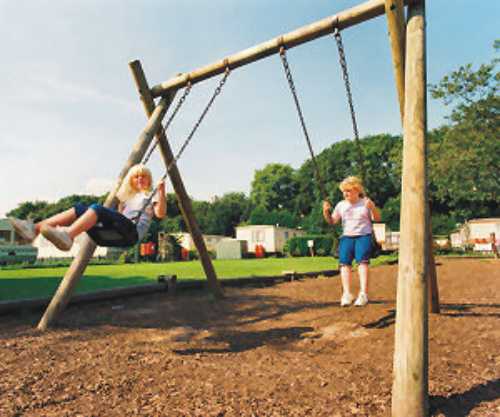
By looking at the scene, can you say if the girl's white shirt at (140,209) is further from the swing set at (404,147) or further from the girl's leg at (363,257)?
the girl's leg at (363,257)

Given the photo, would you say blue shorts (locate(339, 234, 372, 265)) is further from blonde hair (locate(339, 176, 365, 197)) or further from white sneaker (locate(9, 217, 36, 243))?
white sneaker (locate(9, 217, 36, 243))

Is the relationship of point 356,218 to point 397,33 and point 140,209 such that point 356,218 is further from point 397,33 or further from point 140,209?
point 140,209

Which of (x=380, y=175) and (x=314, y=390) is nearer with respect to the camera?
(x=314, y=390)

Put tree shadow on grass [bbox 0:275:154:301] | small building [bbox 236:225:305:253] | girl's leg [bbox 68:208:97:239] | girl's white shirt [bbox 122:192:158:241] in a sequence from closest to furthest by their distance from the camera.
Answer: girl's leg [bbox 68:208:97:239], girl's white shirt [bbox 122:192:158:241], tree shadow on grass [bbox 0:275:154:301], small building [bbox 236:225:305:253]

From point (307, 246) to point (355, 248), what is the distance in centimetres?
2411

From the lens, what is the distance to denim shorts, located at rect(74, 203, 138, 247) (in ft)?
10.8

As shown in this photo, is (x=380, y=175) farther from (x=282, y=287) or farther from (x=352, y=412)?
(x=352, y=412)

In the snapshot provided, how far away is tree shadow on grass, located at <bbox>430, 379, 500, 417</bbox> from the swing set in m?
0.16

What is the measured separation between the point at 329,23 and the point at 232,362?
3.16m

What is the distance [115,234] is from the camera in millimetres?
3443

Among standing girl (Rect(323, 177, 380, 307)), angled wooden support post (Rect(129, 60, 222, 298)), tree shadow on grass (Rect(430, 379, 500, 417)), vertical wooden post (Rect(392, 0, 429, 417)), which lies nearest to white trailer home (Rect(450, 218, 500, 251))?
angled wooden support post (Rect(129, 60, 222, 298))

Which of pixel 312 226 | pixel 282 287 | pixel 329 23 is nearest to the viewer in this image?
pixel 329 23

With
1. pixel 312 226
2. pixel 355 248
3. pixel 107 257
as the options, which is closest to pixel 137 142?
pixel 355 248

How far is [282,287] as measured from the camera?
25.3ft
